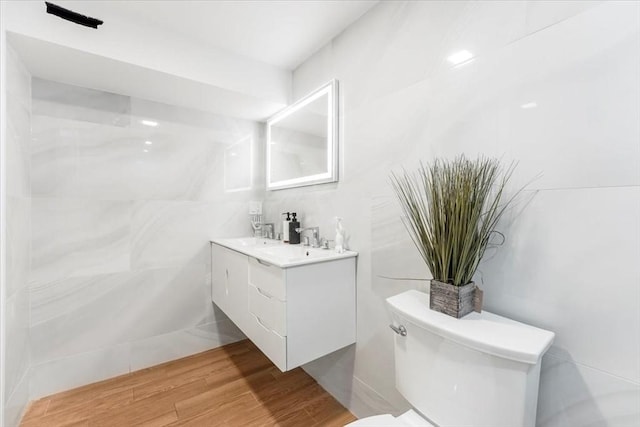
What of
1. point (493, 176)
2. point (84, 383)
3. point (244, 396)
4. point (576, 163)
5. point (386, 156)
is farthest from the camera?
point (84, 383)

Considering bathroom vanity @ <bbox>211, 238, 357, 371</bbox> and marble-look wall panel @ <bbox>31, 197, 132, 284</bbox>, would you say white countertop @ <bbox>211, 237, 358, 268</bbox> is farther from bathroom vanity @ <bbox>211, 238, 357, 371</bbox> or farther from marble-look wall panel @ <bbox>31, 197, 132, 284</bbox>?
marble-look wall panel @ <bbox>31, 197, 132, 284</bbox>

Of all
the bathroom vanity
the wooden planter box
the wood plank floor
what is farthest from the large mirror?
the wood plank floor

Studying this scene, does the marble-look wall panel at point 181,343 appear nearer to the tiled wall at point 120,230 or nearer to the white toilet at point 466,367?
the tiled wall at point 120,230

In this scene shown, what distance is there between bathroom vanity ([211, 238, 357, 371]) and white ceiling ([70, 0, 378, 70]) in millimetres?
1360

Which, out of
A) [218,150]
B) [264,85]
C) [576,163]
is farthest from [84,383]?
[576,163]

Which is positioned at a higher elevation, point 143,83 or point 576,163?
point 143,83

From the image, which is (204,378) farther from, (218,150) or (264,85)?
(264,85)

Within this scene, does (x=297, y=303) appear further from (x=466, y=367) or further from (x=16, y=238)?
(x=16, y=238)

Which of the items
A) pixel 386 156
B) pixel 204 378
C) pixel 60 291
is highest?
pixel 386 156

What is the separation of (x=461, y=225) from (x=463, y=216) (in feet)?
0.10

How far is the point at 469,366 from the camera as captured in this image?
815 millimetres

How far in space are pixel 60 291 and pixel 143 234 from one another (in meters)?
0.58

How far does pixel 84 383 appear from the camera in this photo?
1.83 metres

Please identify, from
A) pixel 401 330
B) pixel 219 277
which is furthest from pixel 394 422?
pixel 219 277
